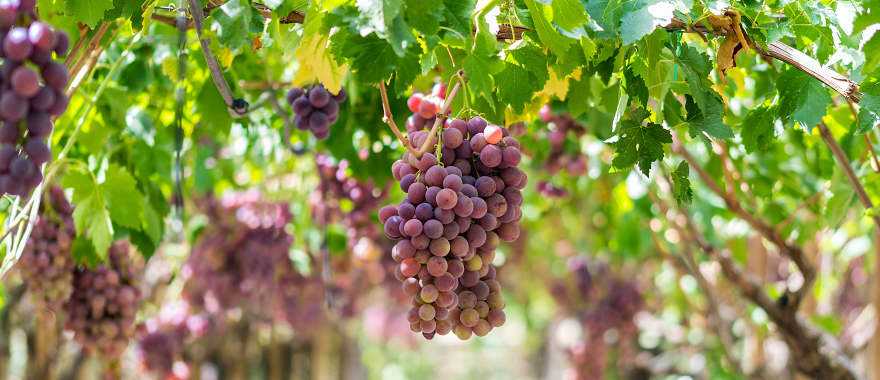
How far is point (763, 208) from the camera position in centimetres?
262

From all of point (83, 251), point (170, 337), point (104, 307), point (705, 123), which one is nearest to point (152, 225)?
point (83, 251)

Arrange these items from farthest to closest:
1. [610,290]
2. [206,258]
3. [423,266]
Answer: [610,290], [206,258], [423,266]

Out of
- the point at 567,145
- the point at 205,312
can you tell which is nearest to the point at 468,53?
the point at 567,145

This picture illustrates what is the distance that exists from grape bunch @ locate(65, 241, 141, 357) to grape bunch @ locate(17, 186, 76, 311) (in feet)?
0.19

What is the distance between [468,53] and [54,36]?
0.55 metres

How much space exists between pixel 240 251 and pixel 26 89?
2.63m

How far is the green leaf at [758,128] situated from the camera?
149 cm

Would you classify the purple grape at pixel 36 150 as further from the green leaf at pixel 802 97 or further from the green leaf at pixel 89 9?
the green leaf at pixel 802 97

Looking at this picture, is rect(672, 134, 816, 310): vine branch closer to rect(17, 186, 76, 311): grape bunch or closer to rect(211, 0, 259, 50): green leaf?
rect(211, 0, 259, 50): green leaf

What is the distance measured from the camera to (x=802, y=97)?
53.7 inches

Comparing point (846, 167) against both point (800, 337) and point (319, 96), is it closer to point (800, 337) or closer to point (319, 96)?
point (800, 337)

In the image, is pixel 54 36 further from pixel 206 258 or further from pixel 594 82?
pixel 206 258

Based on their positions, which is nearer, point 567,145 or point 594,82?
point 594,82

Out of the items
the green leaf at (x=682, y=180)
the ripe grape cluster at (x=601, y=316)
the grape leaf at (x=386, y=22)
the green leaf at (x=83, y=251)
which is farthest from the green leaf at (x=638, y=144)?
the ripe grape cluster at (x=601, y=316)
